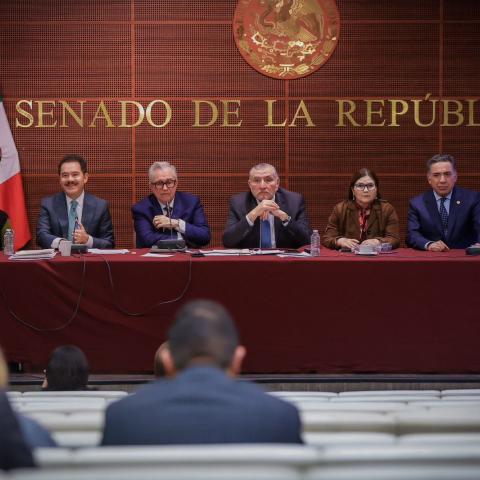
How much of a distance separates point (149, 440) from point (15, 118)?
585cm

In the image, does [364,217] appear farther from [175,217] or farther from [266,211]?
[175,217]

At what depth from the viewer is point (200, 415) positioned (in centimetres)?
153

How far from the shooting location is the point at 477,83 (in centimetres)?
703

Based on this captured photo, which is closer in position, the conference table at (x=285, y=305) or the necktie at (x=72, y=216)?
the conference table at (x=285, y=305)

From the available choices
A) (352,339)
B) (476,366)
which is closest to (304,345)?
(352,339)

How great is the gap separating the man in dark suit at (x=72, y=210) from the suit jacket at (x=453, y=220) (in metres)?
2.02

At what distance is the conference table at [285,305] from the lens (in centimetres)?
435

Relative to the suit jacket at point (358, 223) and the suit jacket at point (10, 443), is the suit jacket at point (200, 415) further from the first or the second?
the suit jacket at point (358, 223)

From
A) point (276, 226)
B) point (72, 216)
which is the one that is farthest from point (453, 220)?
point (72, 216)

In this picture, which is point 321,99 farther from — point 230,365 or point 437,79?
point 230,365

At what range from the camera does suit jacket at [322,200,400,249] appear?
17.6ft

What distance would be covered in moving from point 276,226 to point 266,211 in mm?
267

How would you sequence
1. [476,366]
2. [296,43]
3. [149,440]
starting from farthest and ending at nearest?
1. [296,43]
2. [476,366]
3. [149,440]

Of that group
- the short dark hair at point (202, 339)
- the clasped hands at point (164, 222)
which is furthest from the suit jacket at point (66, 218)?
the short dark hair at point (202, 339)
